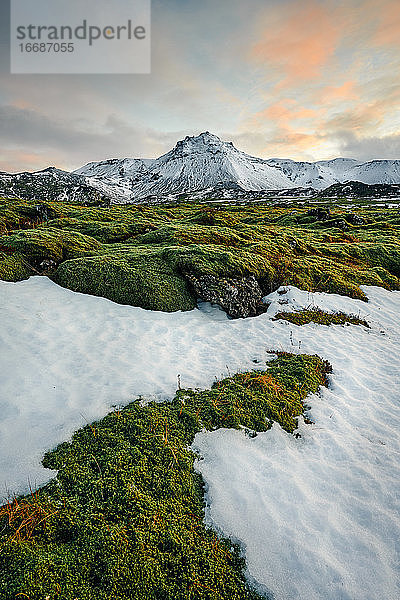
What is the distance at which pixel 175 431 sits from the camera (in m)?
7.11

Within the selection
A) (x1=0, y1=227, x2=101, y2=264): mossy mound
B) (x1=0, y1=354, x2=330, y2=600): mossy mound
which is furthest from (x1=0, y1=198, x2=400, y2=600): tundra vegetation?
(x1=0, y1=227, x2=101, y2=264): mossy mound

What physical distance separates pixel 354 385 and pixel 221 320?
20.8 feet

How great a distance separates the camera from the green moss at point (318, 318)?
14714 millimetres

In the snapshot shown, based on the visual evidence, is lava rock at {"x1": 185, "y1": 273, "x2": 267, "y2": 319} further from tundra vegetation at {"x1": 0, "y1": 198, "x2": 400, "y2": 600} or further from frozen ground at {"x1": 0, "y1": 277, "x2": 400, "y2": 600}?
tundra vegetation at {"x1": 0, "y1": 198, "x2": 400, "y2": 600}

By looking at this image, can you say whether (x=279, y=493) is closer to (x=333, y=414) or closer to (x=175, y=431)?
(x=175, y=431)

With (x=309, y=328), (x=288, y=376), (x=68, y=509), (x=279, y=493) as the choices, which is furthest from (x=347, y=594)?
(x=309, y=328)

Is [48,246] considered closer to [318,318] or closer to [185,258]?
[185,258]

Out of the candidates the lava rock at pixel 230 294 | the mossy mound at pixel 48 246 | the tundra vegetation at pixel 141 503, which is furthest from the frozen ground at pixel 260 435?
the mossy mound at pixel 48 246

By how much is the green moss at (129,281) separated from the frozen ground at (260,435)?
29.3 inches

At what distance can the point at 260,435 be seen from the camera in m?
7.55

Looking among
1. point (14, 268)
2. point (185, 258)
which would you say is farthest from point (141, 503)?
point (14, 268)

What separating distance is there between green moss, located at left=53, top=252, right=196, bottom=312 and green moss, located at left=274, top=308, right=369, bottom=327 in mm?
4903

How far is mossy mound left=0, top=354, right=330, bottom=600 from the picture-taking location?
166 inches

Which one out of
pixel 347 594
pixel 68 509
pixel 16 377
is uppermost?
pixel 16 377
